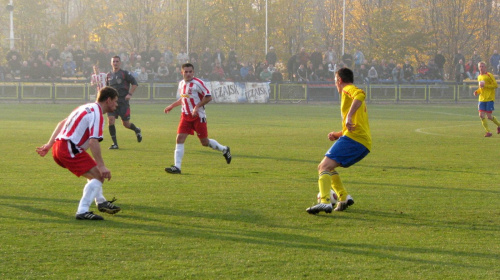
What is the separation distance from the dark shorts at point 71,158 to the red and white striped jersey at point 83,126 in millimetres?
59

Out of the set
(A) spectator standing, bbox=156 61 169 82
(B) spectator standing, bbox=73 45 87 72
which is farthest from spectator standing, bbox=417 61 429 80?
(B) spectator standing, bbox=73 45 87 72

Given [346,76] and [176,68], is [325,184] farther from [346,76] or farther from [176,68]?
[176,68]

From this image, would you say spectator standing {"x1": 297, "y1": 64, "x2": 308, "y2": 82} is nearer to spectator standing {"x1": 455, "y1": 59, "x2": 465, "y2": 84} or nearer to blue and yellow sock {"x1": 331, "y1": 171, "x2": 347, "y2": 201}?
spectator standing {"x1": 455, "y1": 59, "x2": 465, "y2": 84}

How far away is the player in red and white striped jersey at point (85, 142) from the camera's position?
23.2 ft

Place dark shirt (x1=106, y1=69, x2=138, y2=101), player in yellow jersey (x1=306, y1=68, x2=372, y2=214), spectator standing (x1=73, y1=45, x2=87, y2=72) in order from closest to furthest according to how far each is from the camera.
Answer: player in yellow jersey (x1=306, y1=68, x2=372, y2=214) → dark shirt (x1=106, y1=69, x2=138, y2=101) → spectator standing (x1=73, y1=45, x2=87, y2=72)

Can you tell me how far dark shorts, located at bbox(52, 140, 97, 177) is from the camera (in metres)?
7.23

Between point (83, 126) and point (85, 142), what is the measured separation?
0.20 metres

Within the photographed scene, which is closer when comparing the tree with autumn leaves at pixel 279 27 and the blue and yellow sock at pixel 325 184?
the blue and yellow sock at pixel 325 184

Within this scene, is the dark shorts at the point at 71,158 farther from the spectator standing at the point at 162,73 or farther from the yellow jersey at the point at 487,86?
the spectator standing at the point at 162,73

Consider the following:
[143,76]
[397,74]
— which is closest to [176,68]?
[143,76]

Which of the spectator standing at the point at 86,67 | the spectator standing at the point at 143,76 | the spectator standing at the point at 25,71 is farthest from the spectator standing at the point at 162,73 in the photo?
the spectator standing at the point at 25,71

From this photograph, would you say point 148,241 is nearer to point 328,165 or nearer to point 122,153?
point 328,165

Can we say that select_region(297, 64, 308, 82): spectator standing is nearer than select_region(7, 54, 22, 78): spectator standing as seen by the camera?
No

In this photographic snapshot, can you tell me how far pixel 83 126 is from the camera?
23.5ft
